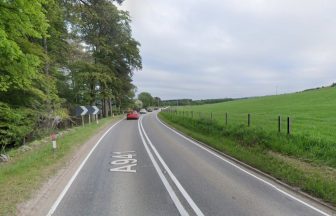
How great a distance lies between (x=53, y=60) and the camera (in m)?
29.9

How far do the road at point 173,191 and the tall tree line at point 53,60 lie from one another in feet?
19.8

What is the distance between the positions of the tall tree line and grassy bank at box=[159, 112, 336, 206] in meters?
9.55

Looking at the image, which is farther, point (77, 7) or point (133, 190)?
point (77, 7)

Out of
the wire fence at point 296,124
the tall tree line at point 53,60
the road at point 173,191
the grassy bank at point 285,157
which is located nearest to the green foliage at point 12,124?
the tall tree line at point 53,60

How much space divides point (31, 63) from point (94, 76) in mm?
31750

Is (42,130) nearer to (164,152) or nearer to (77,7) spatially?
(77,7)

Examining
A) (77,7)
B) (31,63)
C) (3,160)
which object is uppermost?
(77,7)

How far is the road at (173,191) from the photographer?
6.70 meters

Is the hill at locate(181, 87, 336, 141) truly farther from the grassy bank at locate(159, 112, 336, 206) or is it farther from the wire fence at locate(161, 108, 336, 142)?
the grassy bank at locate(159, 112, 336, 206)

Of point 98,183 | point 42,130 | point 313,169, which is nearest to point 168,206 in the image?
point 98,183

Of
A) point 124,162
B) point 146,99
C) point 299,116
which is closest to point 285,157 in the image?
point 124,162

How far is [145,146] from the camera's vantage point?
17031mm

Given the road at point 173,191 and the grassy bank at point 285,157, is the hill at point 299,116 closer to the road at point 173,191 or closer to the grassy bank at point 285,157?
the grassy bank at point 285,157

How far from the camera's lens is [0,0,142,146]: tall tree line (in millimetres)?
13742
